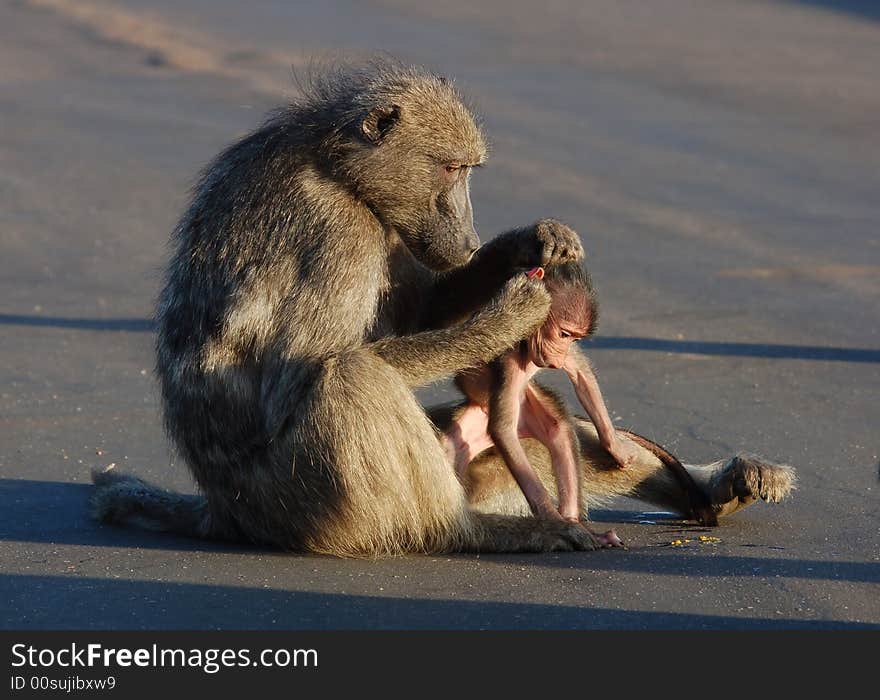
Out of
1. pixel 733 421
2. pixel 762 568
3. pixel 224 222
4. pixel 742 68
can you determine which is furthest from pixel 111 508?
pixel 742 68

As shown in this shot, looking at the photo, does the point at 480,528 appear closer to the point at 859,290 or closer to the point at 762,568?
the point at 762,568

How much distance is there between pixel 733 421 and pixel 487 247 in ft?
6.46

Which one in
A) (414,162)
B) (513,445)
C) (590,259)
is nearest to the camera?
(513,445)

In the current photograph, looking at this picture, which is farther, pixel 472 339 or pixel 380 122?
pixel 380 122

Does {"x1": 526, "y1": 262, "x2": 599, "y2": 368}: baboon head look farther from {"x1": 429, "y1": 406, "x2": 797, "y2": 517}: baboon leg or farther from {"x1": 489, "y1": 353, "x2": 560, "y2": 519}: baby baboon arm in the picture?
{"x1": 429, "y1": 406, "x2": 797, "y2": 517}: baboon leg

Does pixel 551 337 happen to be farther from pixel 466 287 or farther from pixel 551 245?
pixel 466 287

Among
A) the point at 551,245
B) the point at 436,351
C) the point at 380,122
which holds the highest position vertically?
the point at 380,122

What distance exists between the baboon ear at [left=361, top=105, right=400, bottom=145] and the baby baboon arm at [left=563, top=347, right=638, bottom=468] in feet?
3.24

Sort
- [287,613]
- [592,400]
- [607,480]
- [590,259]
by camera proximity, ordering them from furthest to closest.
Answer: [590,259] → [607,480] → [592,400] → [287,613]

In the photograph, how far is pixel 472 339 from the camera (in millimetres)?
5117

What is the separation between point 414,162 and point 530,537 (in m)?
1.31

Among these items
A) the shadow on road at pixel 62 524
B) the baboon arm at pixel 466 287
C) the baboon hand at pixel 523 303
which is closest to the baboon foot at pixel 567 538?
the baboon hand at pixel 523 303

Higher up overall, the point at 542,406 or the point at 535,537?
the point at 542,406

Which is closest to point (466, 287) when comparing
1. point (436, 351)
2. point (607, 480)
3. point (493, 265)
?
point (493, 265)
